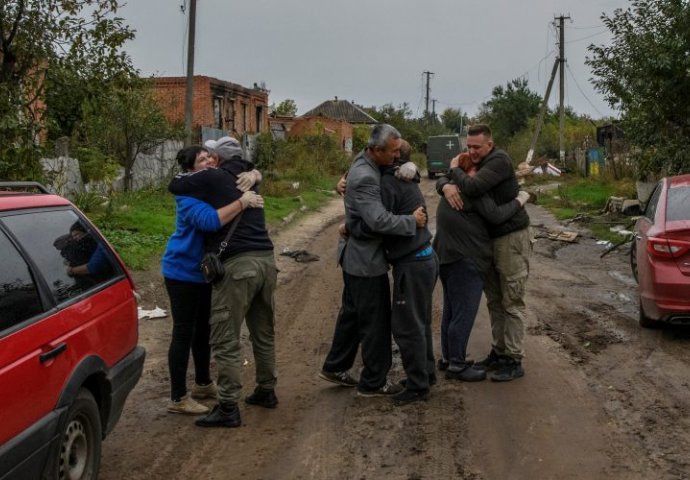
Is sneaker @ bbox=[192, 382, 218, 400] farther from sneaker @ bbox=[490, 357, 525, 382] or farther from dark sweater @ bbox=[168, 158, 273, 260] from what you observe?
sneaker @ bbox=[490, 357, 525, 382]

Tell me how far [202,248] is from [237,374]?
0.89 meters

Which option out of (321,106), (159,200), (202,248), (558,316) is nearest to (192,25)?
(159,200)

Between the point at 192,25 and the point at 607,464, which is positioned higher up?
the point at 192,25

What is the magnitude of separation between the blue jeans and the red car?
6.85 ft

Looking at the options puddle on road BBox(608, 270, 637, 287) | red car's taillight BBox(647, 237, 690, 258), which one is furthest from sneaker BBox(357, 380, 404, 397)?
puddle on road BBox(608, 270, 637, 287)

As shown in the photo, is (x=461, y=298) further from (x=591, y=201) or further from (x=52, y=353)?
(x=591, y=201)

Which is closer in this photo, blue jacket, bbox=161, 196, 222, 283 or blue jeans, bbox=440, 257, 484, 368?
blue jacket, bbox=161, 196, 222, 283

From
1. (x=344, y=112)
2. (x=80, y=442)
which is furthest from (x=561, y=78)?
(x=80, y=442)

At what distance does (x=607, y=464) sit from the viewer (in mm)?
4570

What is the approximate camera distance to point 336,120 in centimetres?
5506

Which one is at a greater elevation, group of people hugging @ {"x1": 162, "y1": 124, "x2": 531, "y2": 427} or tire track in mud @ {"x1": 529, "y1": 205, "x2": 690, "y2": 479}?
group of people hugging @ {"x1": 162, "y1": 124, "x2": 531, "y2": 427}

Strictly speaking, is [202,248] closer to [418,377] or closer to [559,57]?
[418,377]

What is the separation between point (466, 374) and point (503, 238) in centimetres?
111

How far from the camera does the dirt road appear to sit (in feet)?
15.1
